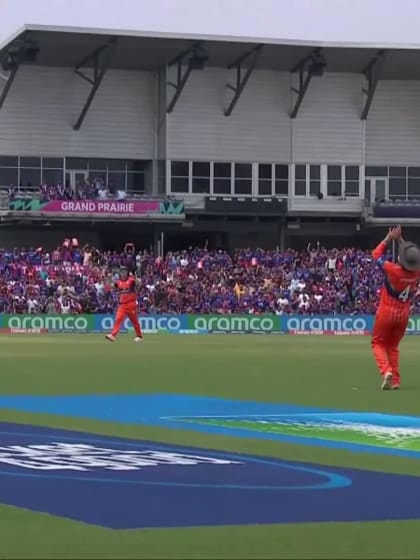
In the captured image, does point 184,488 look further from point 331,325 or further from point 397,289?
point 331,325

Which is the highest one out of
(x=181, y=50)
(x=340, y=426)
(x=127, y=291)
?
(x=181, y=50)

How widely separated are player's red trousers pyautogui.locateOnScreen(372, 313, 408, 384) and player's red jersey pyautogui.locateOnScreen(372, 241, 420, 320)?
9 centimetres

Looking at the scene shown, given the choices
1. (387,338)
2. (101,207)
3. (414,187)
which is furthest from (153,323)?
(387,338)

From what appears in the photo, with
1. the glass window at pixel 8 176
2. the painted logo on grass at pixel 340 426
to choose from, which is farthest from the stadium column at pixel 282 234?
the painted logo on grass at pixel 340 426

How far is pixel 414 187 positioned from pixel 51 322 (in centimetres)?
2567

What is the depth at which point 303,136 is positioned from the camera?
6512cm

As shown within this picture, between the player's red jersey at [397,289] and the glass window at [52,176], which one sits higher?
the glass window at [52,176]

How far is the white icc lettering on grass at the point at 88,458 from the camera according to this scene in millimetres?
9500

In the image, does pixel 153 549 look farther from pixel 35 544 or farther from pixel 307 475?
pixel 307 475

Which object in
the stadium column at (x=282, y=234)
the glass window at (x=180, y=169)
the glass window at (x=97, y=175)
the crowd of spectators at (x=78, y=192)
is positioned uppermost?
the glass window at (x=180, y=169)

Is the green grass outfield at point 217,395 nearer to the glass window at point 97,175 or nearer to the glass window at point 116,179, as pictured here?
the glass window at point 97,175

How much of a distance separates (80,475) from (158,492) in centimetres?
92

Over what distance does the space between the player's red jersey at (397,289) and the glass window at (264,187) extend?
46.4m

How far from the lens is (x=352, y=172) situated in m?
65.6
